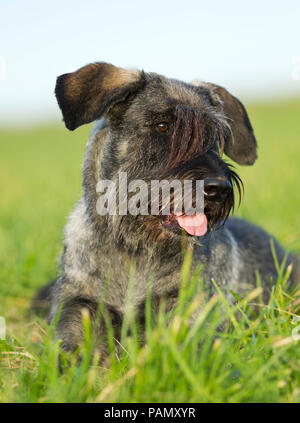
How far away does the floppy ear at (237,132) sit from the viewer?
4602mm

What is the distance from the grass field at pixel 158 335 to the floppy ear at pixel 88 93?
4.47ft

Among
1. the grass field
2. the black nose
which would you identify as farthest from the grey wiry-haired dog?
the grass field

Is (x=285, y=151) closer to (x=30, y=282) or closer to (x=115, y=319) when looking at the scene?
(x=30, y=282)

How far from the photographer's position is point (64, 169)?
653 inches

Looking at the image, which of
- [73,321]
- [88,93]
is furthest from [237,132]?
[73,321]

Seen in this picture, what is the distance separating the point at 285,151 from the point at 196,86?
10.6 meters

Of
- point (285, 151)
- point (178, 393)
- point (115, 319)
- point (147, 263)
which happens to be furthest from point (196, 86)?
point (285, 151)

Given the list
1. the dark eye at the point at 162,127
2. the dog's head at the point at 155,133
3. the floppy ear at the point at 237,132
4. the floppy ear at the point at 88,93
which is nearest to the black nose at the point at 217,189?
the dog's head at the point at 155,133

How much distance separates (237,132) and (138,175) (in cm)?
128

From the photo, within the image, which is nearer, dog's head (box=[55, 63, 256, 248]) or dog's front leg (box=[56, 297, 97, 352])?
dog's head (box=[55, 63, 256, 248])

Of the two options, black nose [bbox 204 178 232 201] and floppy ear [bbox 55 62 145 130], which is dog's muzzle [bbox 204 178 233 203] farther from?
floppy ear [bbox 55 62 145 130]

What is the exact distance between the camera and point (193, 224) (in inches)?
144

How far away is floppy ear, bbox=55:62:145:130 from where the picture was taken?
375 centimetres

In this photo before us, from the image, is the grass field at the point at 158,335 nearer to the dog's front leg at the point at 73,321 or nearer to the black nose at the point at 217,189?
the dog's front leg at the point at 73,321
